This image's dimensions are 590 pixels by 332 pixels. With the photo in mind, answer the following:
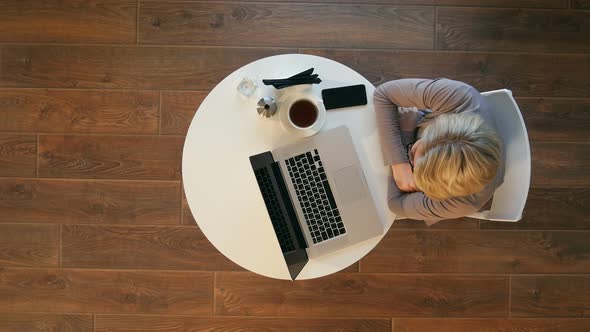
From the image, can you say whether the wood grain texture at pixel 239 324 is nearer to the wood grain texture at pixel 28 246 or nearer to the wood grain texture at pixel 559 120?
the wood grain texture at pixel 28 246

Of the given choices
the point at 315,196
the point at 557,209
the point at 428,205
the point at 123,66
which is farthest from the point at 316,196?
the point at 557,209

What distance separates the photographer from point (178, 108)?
82.3 inches

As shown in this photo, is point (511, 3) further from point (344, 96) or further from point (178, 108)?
point (178, 108)

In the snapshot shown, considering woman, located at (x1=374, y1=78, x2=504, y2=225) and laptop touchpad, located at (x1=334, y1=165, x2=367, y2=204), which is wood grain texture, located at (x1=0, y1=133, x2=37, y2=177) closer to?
laptop touchpad, located at (x1=334, y1=165, x2=367, y2=204)

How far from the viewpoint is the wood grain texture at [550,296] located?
2.09 meters

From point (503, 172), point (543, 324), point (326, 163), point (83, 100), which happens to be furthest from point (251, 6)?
point (543, 324)

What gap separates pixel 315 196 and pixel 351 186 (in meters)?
0.12

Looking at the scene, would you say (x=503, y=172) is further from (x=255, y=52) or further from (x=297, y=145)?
(x=255, y=52)

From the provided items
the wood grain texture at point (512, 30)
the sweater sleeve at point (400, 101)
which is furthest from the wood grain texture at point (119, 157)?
the wood grain texture at point (512, 30)

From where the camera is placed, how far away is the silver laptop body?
1.41m

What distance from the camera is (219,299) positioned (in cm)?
208

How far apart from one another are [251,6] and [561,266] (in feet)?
6.18

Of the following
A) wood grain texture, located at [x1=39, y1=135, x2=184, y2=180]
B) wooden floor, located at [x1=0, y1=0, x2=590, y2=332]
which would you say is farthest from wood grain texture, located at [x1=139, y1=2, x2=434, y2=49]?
wood grain texture, located at [x1=39, y1=135, x2=184, y2=180]

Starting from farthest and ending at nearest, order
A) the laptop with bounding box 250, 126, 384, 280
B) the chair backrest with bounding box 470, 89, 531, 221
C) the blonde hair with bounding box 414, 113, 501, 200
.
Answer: the laptop with bounding box 250, 126, 384, 280 → the chair backrest with bounding box 470, 89, 531, 221 → the blonde hair with bounding box 414, 113, 501, 200
